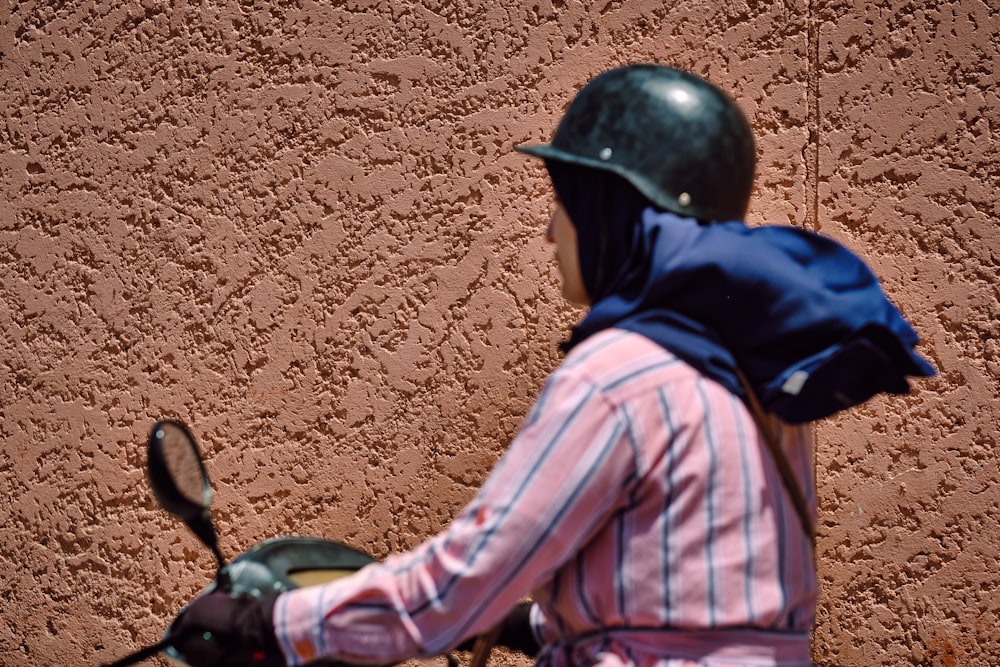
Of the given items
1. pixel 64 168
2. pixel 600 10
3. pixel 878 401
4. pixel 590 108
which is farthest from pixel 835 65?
pixel 64 168

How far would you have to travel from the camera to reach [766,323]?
1612 mm

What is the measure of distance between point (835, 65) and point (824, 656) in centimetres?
161

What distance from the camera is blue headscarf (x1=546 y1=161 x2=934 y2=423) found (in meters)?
1.59

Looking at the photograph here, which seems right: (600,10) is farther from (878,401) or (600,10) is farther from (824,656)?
(824,656)

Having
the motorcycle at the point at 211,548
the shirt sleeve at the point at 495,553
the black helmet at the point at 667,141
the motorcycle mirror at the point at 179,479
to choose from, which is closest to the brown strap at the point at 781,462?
the shirt sleeve at the point at 495,553

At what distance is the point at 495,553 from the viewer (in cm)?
149

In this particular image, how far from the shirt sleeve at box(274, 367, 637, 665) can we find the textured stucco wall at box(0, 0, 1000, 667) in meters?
1.44

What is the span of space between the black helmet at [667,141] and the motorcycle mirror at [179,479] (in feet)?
2.57

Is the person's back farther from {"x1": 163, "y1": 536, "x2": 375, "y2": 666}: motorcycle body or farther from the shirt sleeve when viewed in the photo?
{"x1": 163, "y1": 536, "x2": 375, "y2": 666}: motorcycle body

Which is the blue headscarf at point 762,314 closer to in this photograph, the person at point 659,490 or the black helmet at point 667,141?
the person at point 659,490

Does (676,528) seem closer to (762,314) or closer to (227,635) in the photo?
(762,314)

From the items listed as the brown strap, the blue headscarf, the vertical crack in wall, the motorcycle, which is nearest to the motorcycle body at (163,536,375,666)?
the motorcycle

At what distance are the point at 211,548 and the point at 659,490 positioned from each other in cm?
73

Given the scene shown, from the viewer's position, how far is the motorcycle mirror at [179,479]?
162cm
